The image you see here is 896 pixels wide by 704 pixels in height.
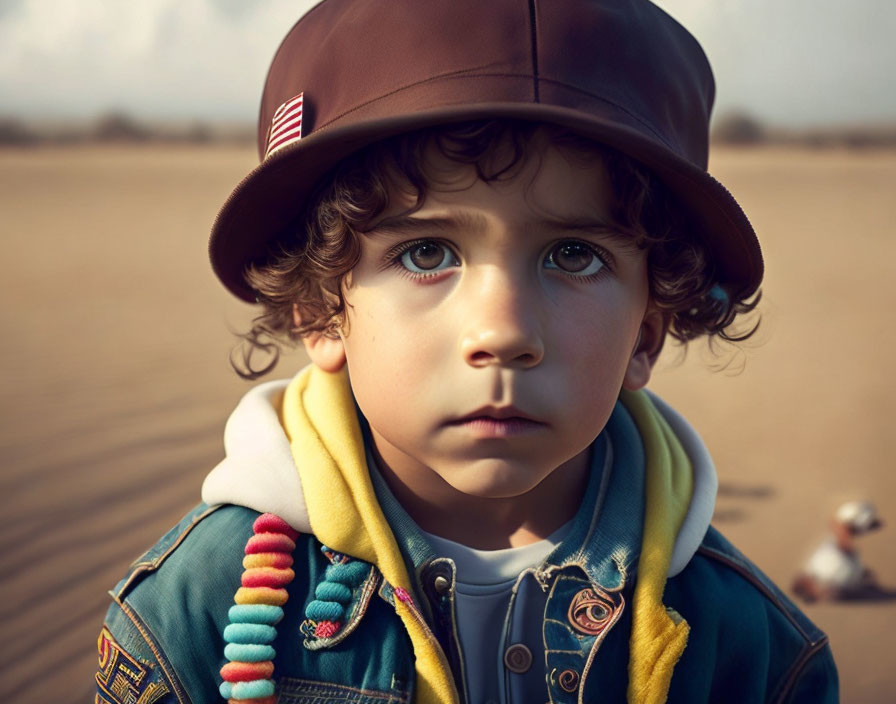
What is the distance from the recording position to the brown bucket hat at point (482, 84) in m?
1.67

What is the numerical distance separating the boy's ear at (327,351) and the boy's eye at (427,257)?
0.33 m

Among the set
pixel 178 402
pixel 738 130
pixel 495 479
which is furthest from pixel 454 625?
pixel 738 130

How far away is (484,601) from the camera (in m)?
2.04

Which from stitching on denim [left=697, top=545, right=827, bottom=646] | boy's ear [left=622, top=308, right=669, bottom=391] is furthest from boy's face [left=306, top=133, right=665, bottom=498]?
stitching on denim [left=697, top=545, right=827, bottom=646]

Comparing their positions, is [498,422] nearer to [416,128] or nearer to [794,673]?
[416,128]

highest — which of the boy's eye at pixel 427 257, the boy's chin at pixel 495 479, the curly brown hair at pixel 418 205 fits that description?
the curly brown hair at pixel 418 205

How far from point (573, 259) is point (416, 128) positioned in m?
0.40

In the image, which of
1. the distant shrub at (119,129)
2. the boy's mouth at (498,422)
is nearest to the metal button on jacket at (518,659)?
the boy's mouth at (498,422)

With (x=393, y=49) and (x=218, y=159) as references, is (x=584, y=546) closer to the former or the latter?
(x=393, y=49)

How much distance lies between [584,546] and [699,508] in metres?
0.31

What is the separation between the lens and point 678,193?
6.40ft

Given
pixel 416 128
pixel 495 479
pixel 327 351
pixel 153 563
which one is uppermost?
pixel 416 128

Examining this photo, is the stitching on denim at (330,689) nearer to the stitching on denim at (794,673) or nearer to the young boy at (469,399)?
the young boy at (469,399)

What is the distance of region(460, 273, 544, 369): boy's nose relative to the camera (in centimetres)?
165
